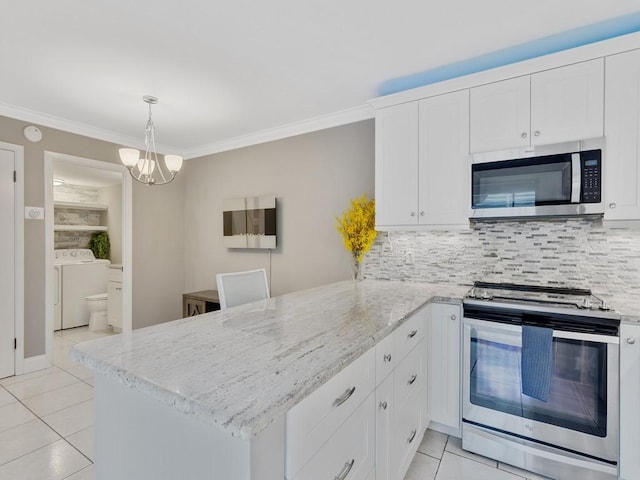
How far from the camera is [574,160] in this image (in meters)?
1.93

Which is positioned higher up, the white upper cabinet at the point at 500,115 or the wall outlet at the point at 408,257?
the white upper cabinet at the point at 500,115

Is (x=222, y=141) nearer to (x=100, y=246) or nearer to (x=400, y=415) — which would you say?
(x=100, y=246)

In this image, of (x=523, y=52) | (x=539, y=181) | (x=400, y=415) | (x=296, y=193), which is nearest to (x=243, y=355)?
(x=400, y=415)

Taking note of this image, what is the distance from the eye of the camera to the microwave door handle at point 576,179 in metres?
1.92

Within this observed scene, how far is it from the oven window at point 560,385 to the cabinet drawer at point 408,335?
1.31 feet

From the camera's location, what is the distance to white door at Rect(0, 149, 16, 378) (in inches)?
118

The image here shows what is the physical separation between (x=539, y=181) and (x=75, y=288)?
5.66 metres

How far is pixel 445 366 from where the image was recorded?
212 cm

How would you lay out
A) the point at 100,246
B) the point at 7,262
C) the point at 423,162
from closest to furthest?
1. the point at 423,162
2. the point at 7,262
3. the point at 100,246

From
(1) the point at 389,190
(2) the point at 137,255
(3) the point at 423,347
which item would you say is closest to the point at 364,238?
(1) the point at 389,190

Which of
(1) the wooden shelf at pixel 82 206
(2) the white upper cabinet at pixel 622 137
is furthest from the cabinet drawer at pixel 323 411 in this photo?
(1) the wooden shelf at pixel 82 206

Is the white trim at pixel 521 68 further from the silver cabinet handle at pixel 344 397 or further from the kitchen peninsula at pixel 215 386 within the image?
the silver cabinet handle at pixel 344 397

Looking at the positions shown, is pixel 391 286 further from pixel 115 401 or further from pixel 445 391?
pixel 115 401

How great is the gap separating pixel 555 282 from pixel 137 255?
4.19m
